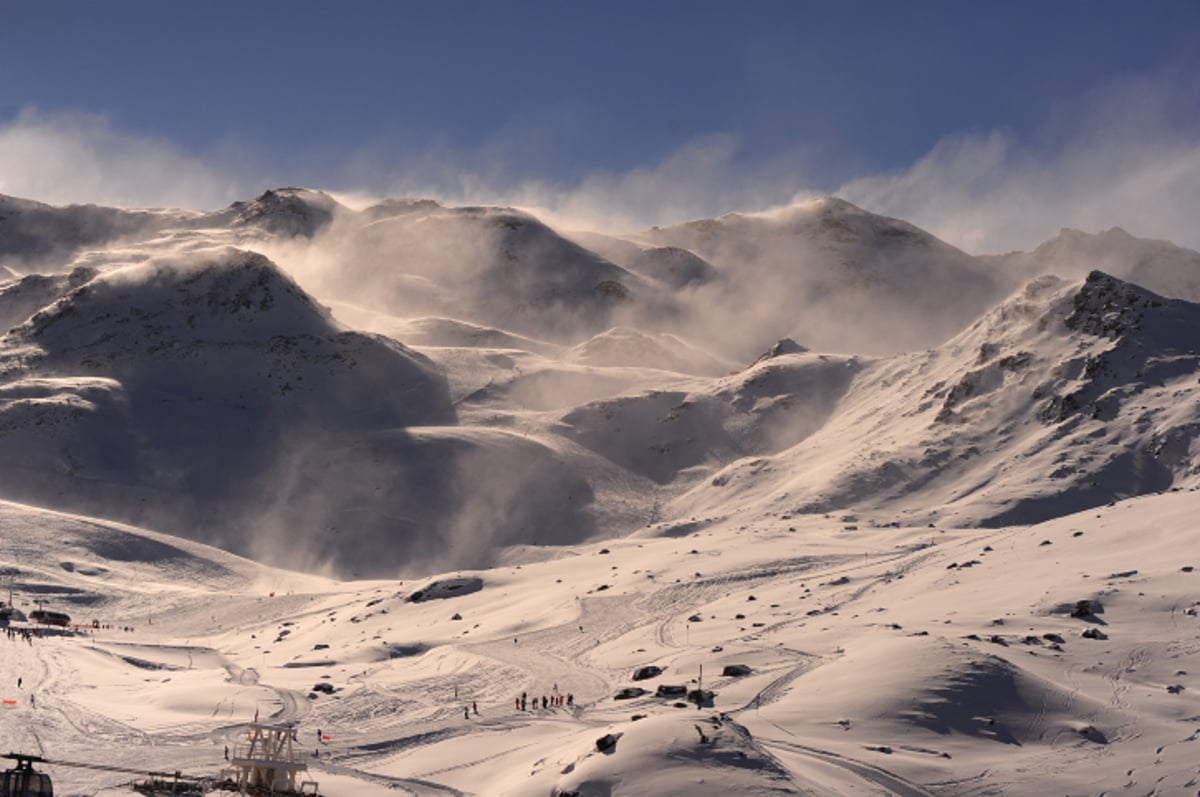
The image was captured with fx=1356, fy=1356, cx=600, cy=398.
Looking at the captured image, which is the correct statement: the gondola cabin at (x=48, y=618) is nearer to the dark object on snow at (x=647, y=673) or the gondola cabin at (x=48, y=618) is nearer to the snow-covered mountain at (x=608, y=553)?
the snow-covered mountain at (x=608, y=553)

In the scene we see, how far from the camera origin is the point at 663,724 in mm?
49094

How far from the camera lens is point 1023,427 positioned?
133 m

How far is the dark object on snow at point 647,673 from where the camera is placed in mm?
67500

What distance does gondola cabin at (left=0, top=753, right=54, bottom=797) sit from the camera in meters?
40.8

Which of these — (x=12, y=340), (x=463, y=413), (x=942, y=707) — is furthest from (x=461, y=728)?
(x=12, y=340)

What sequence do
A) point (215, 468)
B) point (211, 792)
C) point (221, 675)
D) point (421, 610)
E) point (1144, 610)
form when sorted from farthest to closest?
point (215, 468) → point (421, 610) → point (221, 675) → point (1144, 610) → point (211, 792)

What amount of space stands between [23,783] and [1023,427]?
359 ft

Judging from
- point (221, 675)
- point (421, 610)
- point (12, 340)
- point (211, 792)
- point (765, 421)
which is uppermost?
point (12, 340)

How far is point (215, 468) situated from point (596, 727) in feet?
363

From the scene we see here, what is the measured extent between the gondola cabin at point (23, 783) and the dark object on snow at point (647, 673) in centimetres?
3196

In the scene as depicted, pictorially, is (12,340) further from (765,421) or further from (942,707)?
(942,707)

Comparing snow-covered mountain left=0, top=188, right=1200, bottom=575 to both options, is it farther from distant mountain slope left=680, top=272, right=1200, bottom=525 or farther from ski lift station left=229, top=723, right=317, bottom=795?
ski lift station left=229, top=723, right=317, bottom=795

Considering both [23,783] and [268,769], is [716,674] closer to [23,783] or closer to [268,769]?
[268,769]

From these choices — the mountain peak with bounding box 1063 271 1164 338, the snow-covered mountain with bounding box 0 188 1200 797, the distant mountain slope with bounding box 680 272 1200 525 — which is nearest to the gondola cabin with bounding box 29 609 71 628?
the snow-covered mountain with bounding box 0 188 1200 797
